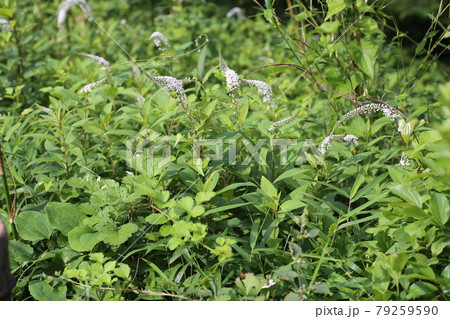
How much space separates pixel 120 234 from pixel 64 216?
0.22 m

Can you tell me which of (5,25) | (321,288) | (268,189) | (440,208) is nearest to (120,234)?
(268,189)

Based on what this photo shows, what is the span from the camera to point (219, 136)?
1.61 metres

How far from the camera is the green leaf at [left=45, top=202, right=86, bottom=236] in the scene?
1467 mm

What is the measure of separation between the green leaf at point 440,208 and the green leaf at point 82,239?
865 mm

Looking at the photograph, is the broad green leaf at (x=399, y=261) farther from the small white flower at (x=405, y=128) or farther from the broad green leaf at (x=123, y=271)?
the broad green leaf at (x=123, y=271)

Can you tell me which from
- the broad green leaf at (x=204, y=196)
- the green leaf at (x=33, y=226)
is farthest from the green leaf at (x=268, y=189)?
the green leaf at (x=33, y=226)

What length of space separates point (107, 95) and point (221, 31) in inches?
75.1

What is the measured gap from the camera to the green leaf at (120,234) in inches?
53.2

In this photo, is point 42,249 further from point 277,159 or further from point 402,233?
point 402,233

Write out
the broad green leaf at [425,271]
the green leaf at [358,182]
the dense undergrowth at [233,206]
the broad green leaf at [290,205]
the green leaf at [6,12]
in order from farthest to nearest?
1. the green leaf at [6,12]
2. the green leaf at [358,182]
3. the broad green leaf at [290,205]
4. the dense undergrowth at [233,206]
5. the broad green leaf at [425,271]

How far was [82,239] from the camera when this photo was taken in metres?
1.39

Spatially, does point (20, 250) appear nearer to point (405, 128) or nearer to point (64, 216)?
point (64, 216)
